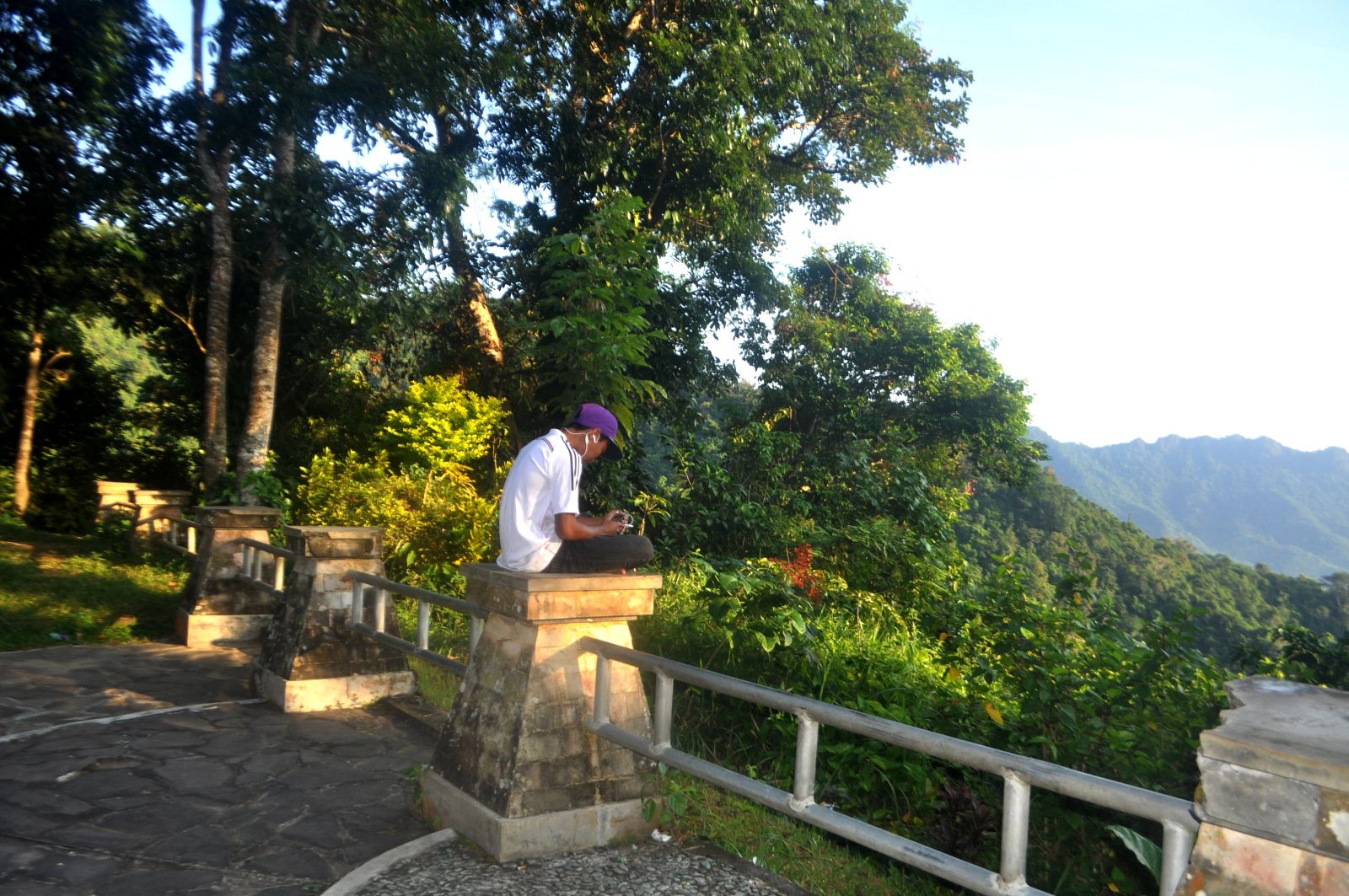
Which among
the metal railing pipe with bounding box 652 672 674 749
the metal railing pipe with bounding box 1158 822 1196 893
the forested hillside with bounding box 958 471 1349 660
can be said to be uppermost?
the metal railing pipe with bounding box 1158 822 1196 893

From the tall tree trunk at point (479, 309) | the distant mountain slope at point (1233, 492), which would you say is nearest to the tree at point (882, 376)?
the tall tree trunk at point (479, 309)

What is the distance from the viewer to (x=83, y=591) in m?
10.5

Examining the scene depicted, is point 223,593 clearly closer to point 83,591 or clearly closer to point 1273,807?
point 83,591

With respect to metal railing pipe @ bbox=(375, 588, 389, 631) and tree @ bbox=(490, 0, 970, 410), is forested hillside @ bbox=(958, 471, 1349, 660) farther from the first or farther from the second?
metal railing pipe @ bbox=(375, 588, 389, 631)

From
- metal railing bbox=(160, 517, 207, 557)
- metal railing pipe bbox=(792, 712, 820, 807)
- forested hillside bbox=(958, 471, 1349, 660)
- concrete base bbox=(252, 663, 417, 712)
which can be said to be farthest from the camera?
forested hillside bbox=(958, 471, 1349, 660)

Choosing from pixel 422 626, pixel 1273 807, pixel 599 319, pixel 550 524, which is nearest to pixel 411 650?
pixel 422 626

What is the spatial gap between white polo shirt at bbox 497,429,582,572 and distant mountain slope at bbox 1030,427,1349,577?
116 m

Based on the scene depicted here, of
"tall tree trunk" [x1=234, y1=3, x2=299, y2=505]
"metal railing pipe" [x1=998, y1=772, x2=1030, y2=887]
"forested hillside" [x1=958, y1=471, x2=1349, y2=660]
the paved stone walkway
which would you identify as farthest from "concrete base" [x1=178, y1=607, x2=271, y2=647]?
"forested hillside" [x1=958, y1=471, x2=1349, y2=660]

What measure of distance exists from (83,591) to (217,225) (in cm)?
499

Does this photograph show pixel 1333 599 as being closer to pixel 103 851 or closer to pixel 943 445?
pixel 943 445

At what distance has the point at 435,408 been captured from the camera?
12.6 m

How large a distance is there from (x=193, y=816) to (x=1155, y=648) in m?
5.22

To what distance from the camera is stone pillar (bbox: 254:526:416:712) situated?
6.26 metres

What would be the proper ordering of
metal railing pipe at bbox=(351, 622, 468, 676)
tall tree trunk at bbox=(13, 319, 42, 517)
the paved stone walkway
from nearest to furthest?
the paved stone walkway
metal railing pipe at bbox=(351, 622, 468, 676)
tall tree trunk at bbox=(13, 319, 42, 517)
